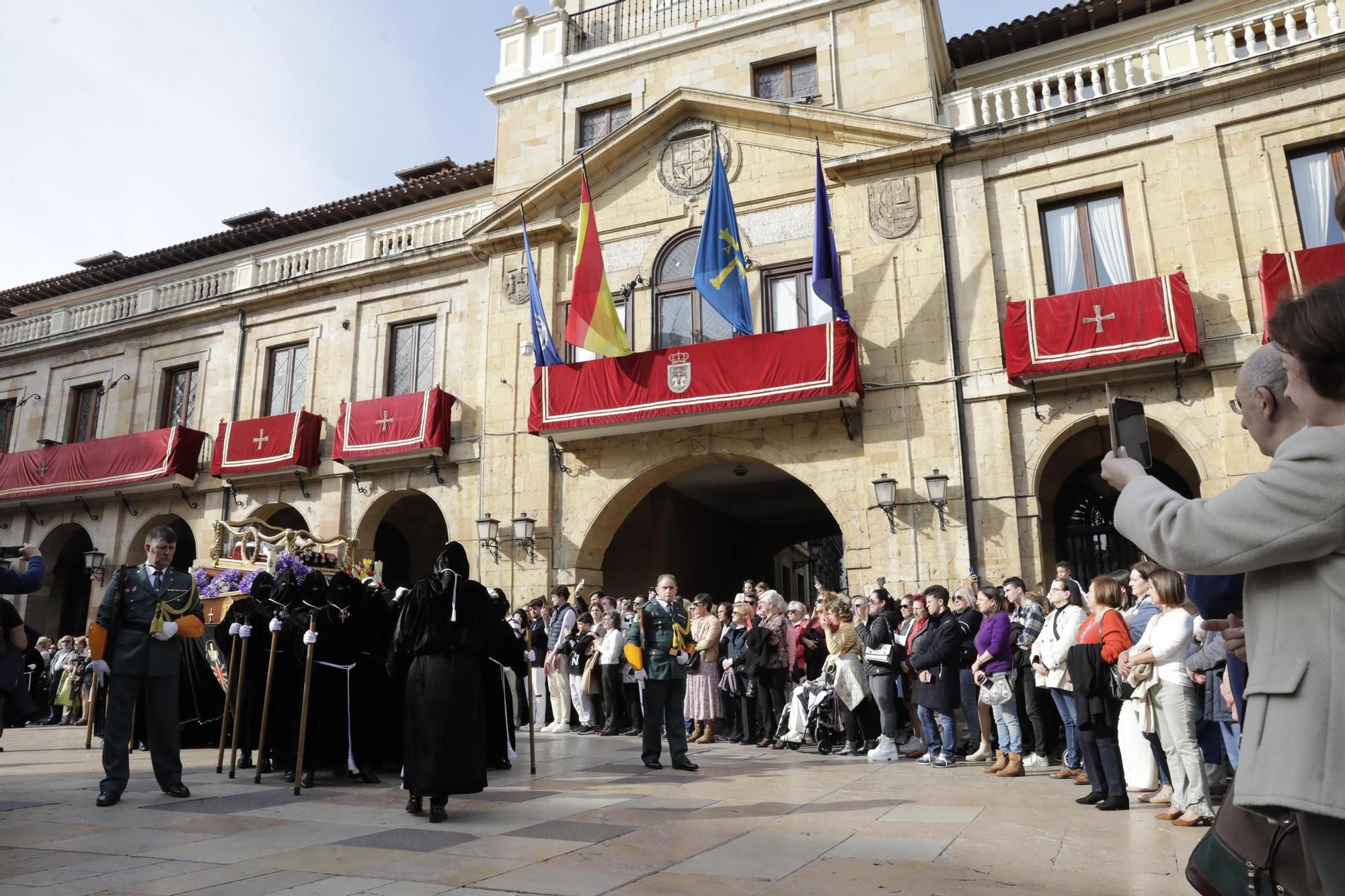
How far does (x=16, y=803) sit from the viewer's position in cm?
659

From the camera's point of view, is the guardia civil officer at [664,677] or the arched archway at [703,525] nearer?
the guardia civil officer at [664,677]

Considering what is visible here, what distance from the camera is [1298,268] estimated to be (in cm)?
1223

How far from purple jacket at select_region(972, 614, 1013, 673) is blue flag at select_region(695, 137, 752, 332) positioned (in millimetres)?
7181

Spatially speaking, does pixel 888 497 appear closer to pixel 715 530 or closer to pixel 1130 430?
pixel 715 530

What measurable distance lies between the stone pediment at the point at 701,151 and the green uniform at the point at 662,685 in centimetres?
939

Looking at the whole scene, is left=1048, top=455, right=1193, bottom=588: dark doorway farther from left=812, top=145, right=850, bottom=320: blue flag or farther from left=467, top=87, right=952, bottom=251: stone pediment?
left=467, top=87, right=952, bottom=251: stone pediment

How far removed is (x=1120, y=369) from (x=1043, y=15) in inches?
297

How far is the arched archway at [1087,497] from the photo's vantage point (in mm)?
14469

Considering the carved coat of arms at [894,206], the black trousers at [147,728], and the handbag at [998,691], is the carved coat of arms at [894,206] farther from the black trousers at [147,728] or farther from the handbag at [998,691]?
the black trousers at [147,728]

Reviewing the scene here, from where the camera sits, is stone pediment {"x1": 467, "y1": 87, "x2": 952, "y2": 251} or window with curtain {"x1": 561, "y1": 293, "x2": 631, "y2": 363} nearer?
stone pediment {"x1": 467, "y1": 87, "x2": 952, "y2": 251}

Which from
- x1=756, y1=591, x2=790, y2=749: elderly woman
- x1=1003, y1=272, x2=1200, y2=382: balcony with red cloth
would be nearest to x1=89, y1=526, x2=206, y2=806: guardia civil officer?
x1=756, y1=591, x2=790, y2=749: elderly woman

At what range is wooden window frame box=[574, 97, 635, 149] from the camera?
718 inches

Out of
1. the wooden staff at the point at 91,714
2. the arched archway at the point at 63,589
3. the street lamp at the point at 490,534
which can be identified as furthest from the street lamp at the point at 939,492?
the arched archway at the point at 63,589

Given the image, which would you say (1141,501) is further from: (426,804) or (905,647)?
(905,647)
